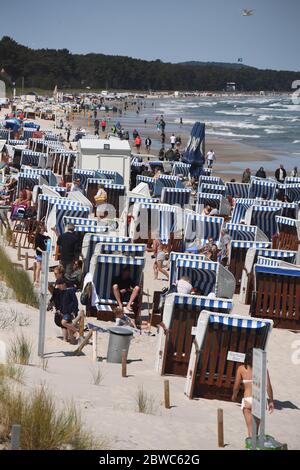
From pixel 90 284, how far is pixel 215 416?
4236mm

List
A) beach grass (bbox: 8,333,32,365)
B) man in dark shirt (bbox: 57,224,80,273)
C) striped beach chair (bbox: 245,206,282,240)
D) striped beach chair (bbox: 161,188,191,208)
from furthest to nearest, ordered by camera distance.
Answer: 1. striped beach chair (bbox: 161,188,191,208)
2. striped beach chair (bbox: 245,206,282,240)
3. man in dark shirt (bbox: 57,224,80,273)
4. beach grass (bbox: 8,333,32,365)

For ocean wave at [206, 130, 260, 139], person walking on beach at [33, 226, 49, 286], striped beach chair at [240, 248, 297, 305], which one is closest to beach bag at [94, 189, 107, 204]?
person walking on beach at [33, 226, 49, 286]

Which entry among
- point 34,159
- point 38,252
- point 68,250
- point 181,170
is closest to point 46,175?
point 34,159

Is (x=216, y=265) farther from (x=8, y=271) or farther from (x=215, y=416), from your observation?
(x=215, y=416)

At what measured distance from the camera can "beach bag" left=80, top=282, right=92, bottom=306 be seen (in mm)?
→ 12587

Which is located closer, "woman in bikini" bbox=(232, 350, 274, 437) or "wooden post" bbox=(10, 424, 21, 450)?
"wooden post" bbox=(10, 424, 21, 450)

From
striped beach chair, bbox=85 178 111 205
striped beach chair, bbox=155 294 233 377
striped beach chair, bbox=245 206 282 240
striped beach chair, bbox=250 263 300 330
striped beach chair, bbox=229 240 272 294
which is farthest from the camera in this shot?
striped beach chair, bbox=85 178 111 205

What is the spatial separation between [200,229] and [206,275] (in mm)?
3785

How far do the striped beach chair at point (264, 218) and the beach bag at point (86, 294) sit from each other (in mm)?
6636

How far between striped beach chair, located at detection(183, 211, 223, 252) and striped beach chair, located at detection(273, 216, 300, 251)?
5.09ft

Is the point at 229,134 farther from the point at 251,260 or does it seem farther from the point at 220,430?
the point at 220,430

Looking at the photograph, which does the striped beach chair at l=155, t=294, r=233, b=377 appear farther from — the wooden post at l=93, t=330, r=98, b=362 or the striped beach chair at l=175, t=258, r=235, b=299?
the striped beach chair at l=175, t=258, r=235, b=299

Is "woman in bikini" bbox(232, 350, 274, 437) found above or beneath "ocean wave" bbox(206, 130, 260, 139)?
above

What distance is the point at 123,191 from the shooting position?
829 inches
